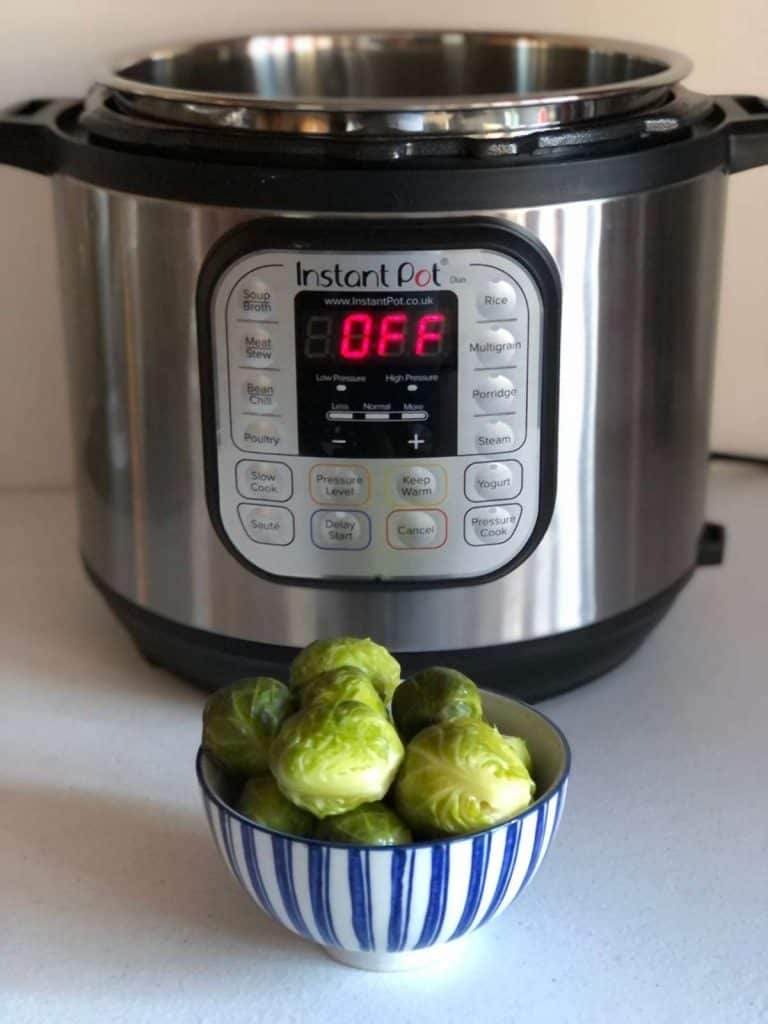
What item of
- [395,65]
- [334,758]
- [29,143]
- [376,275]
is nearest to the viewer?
[334,758]

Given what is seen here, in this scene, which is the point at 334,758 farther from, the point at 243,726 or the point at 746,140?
the point at 746,140

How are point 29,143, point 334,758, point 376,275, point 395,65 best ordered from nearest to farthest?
1. point 334,758
2. point 376,275
3. point 29,143
4. point 395,65

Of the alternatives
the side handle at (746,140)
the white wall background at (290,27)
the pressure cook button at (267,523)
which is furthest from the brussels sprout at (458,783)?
the white wall background at (290,27)

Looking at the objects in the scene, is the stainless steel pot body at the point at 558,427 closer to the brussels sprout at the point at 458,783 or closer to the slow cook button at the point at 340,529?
the slow cook button at the point at 340,529

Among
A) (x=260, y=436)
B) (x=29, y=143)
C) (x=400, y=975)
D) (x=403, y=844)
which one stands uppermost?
(x=29, y=143)

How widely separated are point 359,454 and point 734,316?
0.59 metres

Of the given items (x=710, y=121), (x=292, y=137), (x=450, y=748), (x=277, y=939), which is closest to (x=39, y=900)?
(x=277, y=939)

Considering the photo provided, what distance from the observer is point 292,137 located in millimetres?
777

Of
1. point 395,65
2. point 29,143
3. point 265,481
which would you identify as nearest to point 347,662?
point 265,481

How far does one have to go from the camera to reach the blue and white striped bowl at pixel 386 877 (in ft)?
2.07

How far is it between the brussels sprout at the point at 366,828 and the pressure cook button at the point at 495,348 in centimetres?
27

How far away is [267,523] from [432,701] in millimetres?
194

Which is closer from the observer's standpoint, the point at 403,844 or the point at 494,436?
the point at 403,844

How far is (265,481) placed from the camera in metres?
0.83
